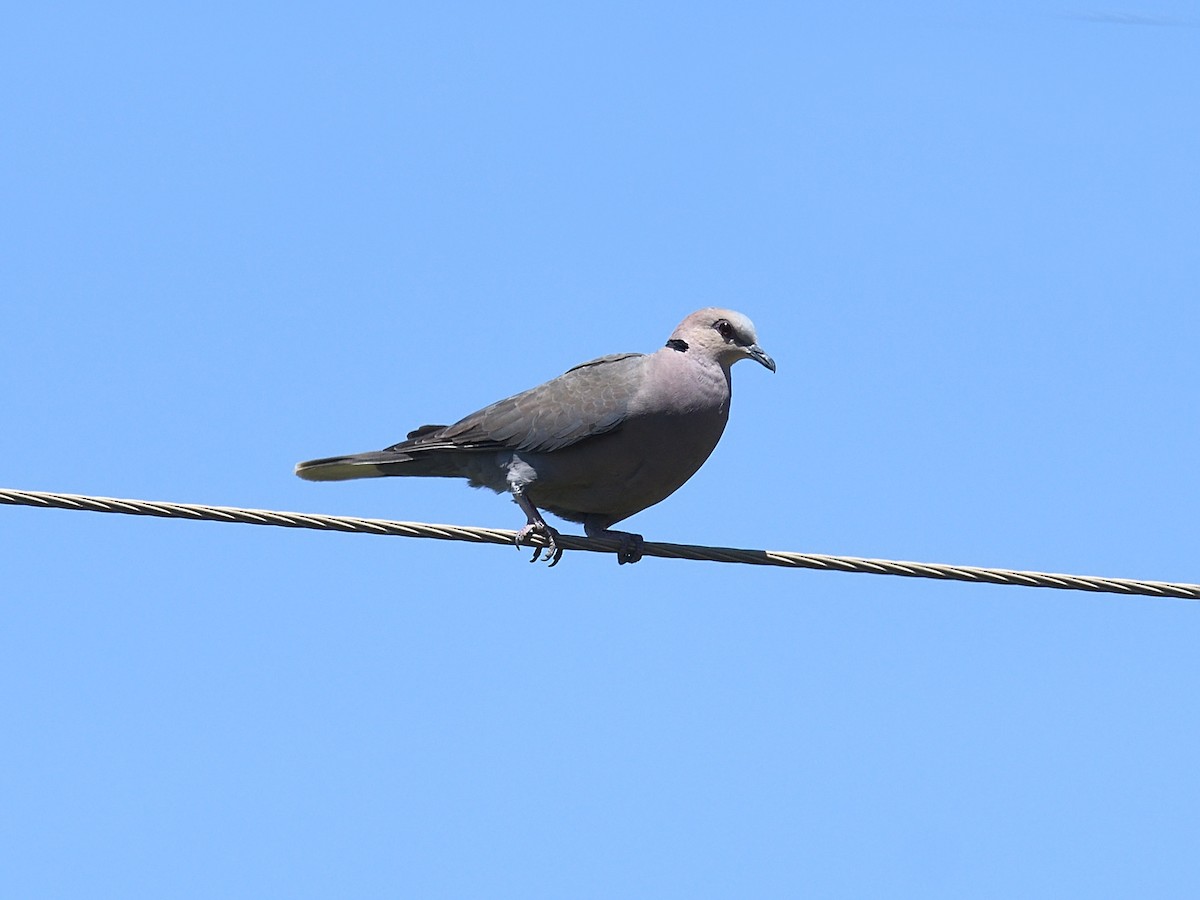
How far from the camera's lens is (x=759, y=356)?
27.7ft

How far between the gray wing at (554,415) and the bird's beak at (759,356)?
0.55 metres

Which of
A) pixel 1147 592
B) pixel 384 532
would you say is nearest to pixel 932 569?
pixel 1147 592

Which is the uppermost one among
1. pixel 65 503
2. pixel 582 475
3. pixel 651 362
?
pixel 651 362

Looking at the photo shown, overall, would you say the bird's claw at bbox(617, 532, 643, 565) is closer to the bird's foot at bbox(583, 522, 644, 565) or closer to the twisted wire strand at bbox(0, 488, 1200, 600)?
the bird's foot at bbox(583, 522, 644, 565)

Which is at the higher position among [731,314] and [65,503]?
[731,314]

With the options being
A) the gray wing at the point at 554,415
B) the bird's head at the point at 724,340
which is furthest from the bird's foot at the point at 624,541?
the bird's head at the point at 724,340

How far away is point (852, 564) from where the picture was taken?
6.32m

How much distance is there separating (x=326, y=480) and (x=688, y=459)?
2045mm

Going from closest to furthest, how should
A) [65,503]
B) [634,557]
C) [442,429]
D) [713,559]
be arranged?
1. [65,503]
2. [713,559]
3. [634,557]
4. [442,429]

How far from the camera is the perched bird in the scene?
26.9ft

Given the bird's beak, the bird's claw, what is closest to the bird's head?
the bird's beak

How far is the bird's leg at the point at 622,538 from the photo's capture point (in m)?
7.90

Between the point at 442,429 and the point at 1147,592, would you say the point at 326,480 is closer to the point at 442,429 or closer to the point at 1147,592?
the point at 442,429

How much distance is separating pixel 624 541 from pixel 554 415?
2.39 feet
